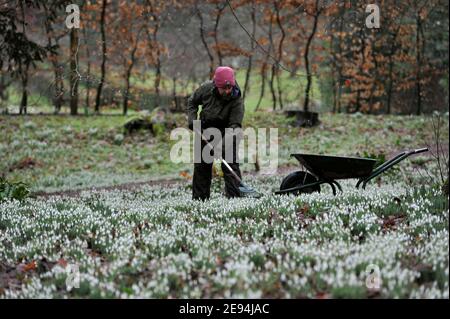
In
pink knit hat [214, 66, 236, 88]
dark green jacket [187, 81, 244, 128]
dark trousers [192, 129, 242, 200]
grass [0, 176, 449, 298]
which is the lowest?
grass [0, 176, 449, 298]

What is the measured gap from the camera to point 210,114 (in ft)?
30.6

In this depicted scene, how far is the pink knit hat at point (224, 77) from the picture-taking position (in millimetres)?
8703

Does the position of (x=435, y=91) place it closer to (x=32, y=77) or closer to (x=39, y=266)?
(x=32, y=77)

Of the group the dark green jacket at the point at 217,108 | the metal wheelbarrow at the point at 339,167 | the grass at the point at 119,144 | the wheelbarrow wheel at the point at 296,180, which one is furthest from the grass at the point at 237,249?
the grass at the point at 119,144

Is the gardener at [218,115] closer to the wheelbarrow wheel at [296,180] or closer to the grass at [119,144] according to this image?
the wheelbarrow wheel at [296,180]

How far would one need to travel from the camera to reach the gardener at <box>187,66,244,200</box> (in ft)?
30.0

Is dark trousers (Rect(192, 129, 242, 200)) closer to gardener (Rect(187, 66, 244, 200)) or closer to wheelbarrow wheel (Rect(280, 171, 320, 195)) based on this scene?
gardener (Rect(187, 66, 244, 200))

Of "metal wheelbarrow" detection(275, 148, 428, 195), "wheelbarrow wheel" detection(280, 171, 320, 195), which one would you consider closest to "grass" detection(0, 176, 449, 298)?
"metal wheelbarrow" detection(275, 148, 428, 195)

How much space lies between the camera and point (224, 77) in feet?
28.6

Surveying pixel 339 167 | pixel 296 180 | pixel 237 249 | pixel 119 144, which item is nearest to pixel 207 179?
pixel 296 180

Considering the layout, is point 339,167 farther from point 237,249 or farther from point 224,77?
point 237,249
